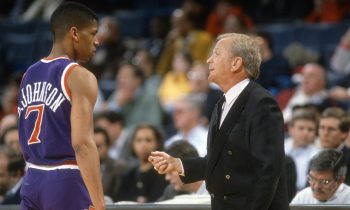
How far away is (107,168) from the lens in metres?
8.16

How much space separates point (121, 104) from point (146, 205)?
5.00m

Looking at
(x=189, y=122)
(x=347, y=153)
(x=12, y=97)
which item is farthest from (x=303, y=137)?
(x=12, y=97)

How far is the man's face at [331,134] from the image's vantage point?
730cm

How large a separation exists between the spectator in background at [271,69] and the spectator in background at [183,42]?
1.50 metres

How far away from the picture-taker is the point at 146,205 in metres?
5.84

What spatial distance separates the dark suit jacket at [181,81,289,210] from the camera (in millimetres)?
4461

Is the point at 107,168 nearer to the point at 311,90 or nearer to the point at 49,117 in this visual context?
the point at 311,90

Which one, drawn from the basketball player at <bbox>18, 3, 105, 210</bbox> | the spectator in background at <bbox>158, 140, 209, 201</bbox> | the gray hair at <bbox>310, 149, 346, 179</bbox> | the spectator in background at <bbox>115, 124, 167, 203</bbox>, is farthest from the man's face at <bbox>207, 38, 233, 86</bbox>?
the spectator in background at <bbox>115, 124, 167, 203</bbox>

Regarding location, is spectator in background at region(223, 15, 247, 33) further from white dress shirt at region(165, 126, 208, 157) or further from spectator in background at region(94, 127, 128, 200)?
spectator in background at region(94, 127, 128, 200)

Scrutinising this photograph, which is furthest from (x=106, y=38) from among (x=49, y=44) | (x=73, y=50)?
(x=73, y=50)

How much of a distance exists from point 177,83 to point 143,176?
3320 mm

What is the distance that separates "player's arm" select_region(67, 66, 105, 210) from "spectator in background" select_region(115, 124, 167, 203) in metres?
3.00

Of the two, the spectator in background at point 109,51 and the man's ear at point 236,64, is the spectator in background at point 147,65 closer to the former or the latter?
the spectator in background at point 109,51

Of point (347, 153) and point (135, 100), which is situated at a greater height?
point (135, 100)
